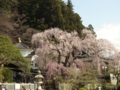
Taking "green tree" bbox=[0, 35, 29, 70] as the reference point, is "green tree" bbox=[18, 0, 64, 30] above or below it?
above

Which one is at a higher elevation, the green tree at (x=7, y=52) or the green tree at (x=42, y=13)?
the green tree at (x=42, y=13)

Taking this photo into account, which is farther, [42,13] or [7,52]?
[42,13]

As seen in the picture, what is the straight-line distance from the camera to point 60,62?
3331cm

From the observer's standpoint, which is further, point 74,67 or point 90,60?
point 90,60

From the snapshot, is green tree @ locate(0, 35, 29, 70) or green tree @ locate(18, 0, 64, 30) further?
green tree @ locate(18, 0, 64, 30)

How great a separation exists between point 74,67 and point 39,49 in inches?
193

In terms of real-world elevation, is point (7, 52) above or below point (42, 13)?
below

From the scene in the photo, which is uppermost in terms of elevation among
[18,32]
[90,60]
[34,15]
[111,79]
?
[34,15]

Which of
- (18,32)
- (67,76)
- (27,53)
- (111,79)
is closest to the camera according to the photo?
(67,76)

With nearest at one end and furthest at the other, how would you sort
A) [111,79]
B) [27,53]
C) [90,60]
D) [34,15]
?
1. [90,60]
2. [111,79]
3. [27,53]
4. [34,15]

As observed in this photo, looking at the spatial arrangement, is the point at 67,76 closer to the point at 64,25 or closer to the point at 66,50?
the point at 66,50

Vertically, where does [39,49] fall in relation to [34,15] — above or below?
below

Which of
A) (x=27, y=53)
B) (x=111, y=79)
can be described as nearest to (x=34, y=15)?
(x=27, y=53)

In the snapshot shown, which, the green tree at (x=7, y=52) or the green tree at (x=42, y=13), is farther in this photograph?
the green tree at (x=42, y=13)
